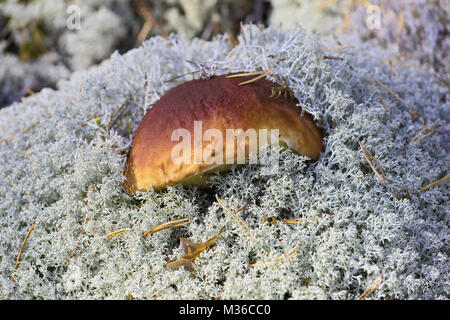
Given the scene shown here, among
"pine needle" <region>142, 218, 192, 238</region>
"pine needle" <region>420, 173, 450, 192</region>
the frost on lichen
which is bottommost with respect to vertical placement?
"pine needle" <region>142, 218, 192, 238</region>

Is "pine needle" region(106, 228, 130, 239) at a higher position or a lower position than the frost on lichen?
lower

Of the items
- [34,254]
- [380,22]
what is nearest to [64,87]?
[34,254]

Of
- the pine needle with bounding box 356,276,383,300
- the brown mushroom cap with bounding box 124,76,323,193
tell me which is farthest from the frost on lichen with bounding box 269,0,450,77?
the pine needle with bounding box 356,276,383,300

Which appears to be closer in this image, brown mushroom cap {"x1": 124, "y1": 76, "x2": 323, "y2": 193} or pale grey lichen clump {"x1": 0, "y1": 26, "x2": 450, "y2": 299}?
pale grey lichen clump {"x1": 0, "y1": 26, "x2": 450, "y2": 299}

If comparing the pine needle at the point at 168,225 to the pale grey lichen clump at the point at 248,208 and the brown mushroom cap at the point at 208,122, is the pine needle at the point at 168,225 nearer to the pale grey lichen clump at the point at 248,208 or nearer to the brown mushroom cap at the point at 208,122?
the pale grey lichen clump at the point at 248,208

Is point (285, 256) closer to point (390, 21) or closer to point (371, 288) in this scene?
point (371, 288)
